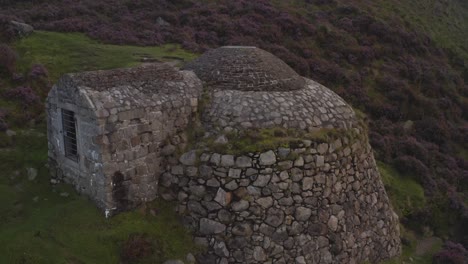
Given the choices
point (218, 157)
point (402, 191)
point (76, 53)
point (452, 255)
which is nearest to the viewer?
point (218, 157)

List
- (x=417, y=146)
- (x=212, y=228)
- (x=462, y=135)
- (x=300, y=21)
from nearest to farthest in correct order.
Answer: (x=212, y=228)
(x=417, y=146)
(x=462, y=135)
(x=300, y=21)

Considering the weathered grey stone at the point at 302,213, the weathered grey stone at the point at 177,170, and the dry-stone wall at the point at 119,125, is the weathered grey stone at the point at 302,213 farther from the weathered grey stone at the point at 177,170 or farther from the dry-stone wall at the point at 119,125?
the dry-stone wall at the point at 119,125

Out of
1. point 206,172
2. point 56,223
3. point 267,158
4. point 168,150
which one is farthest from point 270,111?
point 56,223

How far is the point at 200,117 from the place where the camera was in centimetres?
1307

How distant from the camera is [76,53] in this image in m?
23.1

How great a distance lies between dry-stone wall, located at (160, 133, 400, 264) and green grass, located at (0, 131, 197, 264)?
80cm

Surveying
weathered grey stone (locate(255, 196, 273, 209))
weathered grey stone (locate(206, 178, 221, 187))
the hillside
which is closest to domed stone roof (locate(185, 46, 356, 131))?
weathered grey stone (locate(206, 178, 221, 187))

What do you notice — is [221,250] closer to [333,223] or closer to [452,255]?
[333,223]

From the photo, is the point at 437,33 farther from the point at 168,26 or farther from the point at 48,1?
the point at 48,1

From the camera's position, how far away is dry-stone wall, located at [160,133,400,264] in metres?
11.9

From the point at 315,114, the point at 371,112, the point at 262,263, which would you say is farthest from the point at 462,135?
the point at 262,263

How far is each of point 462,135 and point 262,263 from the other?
20087 mm

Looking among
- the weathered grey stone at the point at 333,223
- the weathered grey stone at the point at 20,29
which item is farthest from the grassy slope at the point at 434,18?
the weathered grey stone at the point at 333,223

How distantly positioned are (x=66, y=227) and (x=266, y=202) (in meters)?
5.16
